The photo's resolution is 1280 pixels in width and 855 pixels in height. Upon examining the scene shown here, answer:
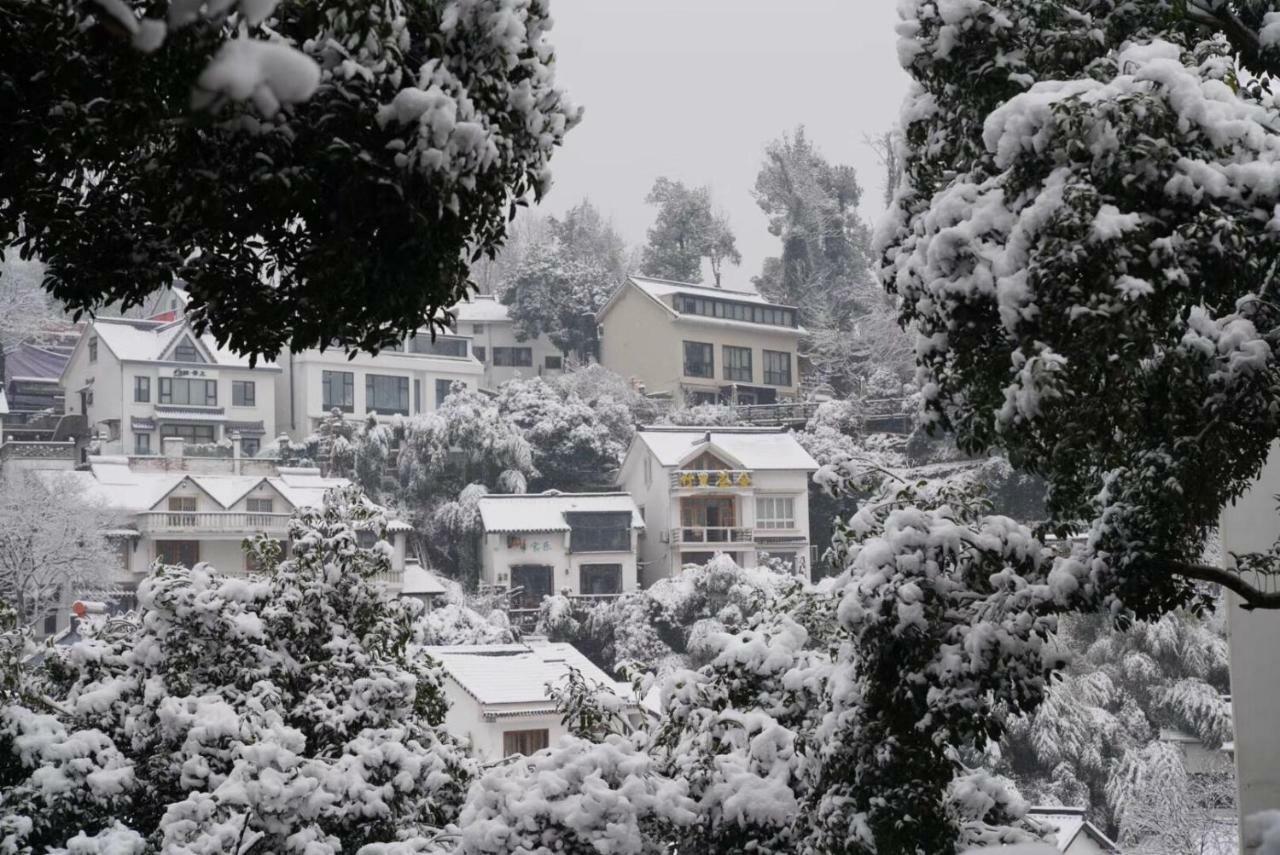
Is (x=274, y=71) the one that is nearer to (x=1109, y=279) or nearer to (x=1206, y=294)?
(x=1109, y=279)

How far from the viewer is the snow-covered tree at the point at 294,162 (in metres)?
2.98

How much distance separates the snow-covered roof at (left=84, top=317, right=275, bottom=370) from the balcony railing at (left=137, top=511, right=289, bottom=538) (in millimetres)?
5303

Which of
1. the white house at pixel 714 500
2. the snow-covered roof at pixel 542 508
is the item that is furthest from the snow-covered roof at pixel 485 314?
the snow-covered roof at pixel 542 508

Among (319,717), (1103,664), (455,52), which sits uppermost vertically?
(455,52)

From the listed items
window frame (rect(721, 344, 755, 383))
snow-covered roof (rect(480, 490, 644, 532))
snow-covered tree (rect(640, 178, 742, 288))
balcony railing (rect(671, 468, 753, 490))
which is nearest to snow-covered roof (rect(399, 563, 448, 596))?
snow-covered roof (rect(480, 490, 644, 532))

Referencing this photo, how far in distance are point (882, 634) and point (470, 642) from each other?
67.0 ft

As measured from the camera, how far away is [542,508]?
2897 cm

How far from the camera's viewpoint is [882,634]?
5.07 metres

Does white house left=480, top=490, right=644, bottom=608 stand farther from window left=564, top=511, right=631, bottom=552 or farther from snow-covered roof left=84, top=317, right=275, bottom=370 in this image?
snow-covered roof left=84, top=317, right=275, bottom=370

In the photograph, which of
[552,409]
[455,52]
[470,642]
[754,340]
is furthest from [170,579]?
[754,340]

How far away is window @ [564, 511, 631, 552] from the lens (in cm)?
2908

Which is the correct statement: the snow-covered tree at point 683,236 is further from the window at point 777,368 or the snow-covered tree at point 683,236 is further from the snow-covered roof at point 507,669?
the snow-covered roof at point 507,669

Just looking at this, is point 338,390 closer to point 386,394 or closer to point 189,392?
point 386,394

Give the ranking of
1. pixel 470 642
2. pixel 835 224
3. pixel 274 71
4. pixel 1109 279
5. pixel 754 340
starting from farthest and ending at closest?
pixel 835 224, pixel 754 340, pixel 470 642, pixel 1109 279, pixel 274 71
